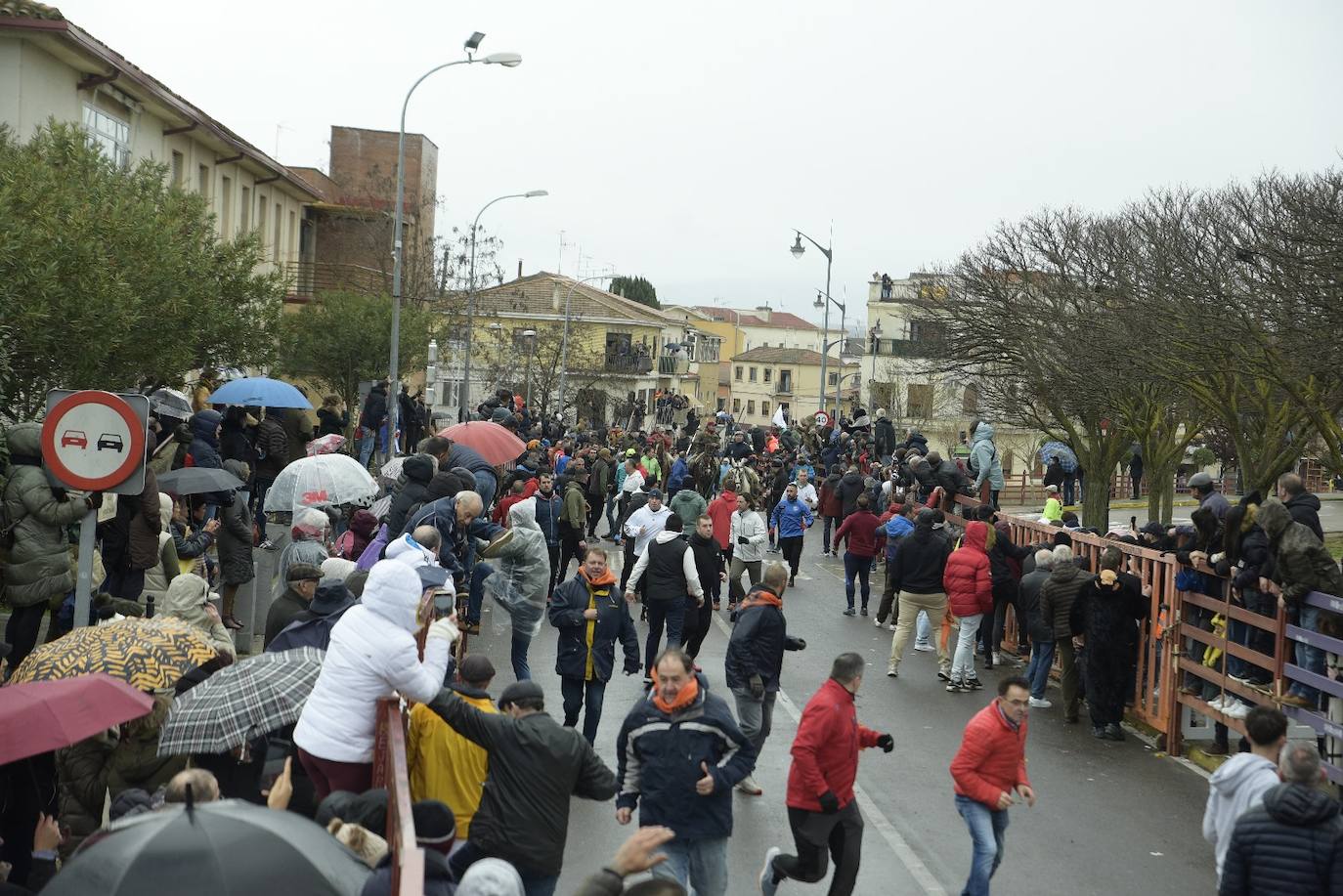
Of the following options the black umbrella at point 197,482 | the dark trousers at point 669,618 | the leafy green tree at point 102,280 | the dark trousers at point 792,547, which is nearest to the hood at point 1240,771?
the dark trousers at point 669,618

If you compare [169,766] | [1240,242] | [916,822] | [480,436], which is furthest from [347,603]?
[1240,242]

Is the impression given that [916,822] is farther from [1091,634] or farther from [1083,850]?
[1091,634]

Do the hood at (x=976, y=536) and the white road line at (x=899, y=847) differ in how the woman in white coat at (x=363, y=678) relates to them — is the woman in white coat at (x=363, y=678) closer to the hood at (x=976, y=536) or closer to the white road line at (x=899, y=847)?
the white road line at (x=899, y=847)

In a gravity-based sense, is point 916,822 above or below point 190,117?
below

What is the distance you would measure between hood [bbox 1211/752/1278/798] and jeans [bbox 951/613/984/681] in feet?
24.5

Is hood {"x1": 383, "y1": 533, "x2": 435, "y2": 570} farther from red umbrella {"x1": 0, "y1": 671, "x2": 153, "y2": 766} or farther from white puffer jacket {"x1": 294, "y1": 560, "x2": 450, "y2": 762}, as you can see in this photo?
red umbrella {"x1": 0, "y1": 671, "x2": 153, "y2": 766}

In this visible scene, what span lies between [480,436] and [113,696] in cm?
1138

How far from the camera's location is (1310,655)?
36.8 ft

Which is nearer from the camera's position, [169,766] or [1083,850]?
[169,766]

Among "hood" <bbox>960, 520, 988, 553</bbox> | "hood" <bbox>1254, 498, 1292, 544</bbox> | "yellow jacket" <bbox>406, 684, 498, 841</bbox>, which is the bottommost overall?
"yellow jacket" <bbox>406, 684, 498, 841</bbox>

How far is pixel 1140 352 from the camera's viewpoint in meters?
30.1

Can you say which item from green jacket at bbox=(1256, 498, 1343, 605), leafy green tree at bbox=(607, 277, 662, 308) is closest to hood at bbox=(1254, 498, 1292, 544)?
green jacket at bbox=(1256, 498, 1343, 605)

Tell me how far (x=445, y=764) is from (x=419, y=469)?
20.5 ft

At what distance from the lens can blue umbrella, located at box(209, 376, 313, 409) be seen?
60.9 feet
